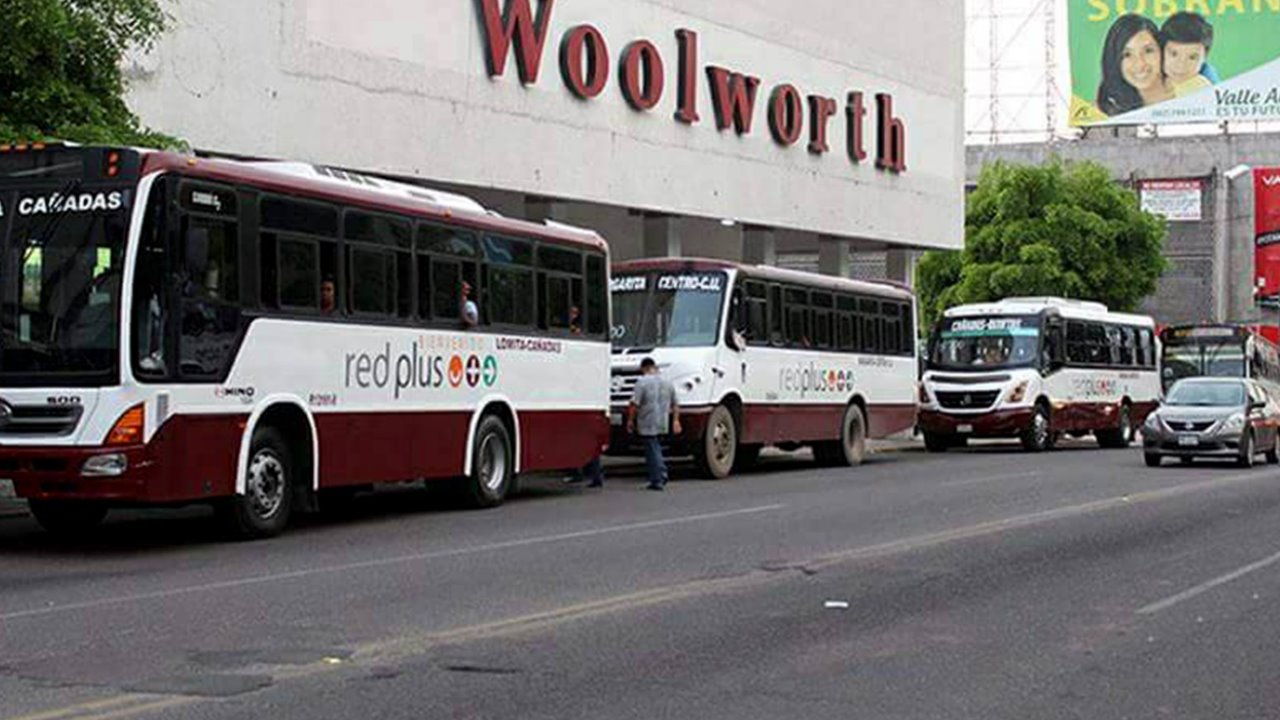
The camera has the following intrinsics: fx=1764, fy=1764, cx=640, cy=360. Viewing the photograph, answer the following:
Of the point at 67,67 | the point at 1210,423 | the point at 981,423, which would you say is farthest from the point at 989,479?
the point at 67,67

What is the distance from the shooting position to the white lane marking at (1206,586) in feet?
38.8

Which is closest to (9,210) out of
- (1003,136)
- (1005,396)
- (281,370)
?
(281,370)

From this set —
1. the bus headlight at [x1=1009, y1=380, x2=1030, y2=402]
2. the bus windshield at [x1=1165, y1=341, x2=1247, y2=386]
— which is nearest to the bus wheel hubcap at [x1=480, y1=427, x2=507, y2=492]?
the bus headlight at [x1=1009, y1=380, x2=1030, y2=402]

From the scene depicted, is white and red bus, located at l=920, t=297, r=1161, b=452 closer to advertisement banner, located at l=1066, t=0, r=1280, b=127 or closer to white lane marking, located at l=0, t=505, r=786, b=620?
white lane marking, located at l=0, t=505, r=786, b=620

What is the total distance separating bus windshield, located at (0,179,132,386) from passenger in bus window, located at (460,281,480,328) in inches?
203

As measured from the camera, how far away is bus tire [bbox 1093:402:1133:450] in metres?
40.4

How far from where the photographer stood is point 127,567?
13750mm

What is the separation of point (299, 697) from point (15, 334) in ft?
23.9

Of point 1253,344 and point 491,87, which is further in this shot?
point 1253,344

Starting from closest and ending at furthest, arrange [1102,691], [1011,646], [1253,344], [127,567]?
[1102,691], [1011,646], [127,567], [1253,344]

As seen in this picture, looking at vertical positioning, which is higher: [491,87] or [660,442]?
[491,87]

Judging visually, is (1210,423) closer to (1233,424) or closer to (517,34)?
(1233,424)

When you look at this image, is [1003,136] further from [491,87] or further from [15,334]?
[15,334]

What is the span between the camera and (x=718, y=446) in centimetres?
2547
